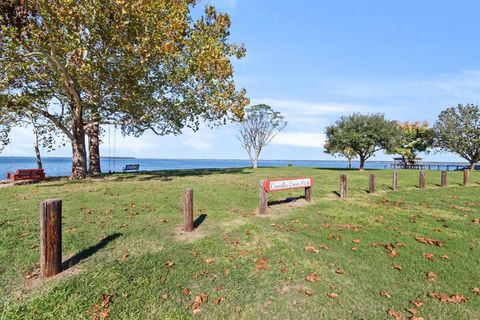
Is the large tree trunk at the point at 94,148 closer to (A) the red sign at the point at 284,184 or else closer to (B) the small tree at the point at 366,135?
(A) the red sign at the point at 284,184

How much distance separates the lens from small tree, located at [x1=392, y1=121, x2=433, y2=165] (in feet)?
162

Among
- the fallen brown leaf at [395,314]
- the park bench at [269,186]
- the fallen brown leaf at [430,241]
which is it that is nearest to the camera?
the fallen brown leaf at [395,314]

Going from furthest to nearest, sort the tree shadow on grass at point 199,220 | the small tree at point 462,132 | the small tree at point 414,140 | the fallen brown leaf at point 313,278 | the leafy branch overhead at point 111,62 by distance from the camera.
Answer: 1. the small tree at point 414,140
2. the small tree at point 462,132
3. the leafy branch overhead at point 111,62
4. the tree shadow on grass at point 199,220
5. the fallen brown leaf at point 313,278

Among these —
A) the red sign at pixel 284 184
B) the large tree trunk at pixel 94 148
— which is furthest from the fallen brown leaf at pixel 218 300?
the large tree trunk at pixel 94 148

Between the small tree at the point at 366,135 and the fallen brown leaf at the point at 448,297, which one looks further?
the small tree at the point at 366,135

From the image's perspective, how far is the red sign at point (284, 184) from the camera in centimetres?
921

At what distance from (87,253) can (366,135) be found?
3409 centimetres

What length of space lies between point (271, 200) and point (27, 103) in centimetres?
1544

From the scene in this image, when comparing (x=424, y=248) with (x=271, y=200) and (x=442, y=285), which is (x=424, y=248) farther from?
(x=271, y=200)

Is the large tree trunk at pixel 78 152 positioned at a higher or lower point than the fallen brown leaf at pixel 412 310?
higher

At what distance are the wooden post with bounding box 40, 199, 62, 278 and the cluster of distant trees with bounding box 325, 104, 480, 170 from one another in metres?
33.2

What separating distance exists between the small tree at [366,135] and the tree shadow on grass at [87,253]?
31.7 m

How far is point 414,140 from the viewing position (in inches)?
2019

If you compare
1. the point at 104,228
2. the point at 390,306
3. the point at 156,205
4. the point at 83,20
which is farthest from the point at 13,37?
the point at 390,306
